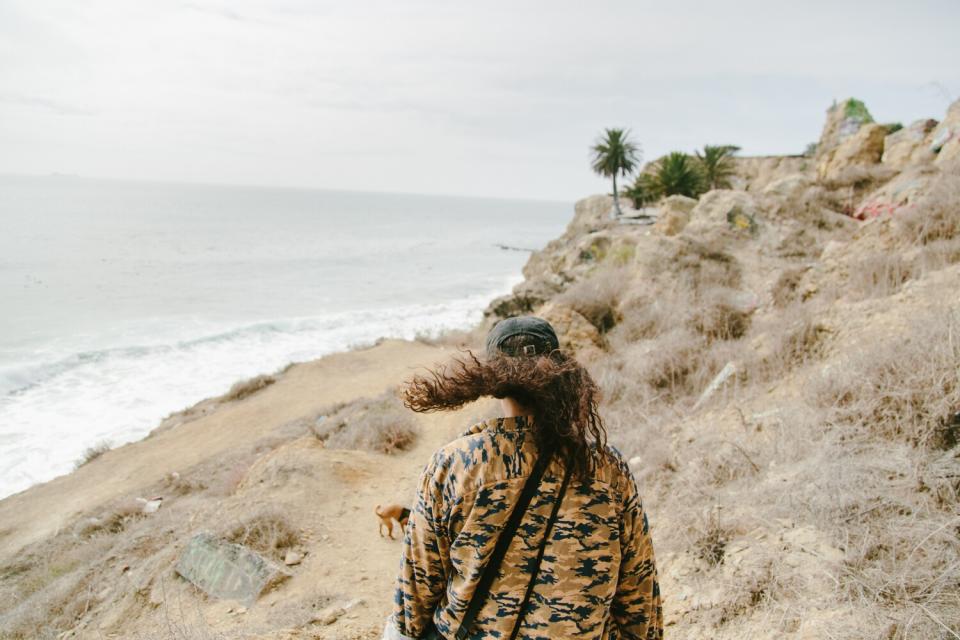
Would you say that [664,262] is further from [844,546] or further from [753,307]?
[844,546]

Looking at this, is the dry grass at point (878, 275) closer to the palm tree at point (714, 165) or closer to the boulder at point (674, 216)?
the boulder at point (674, 216)

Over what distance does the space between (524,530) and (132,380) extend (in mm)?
21009

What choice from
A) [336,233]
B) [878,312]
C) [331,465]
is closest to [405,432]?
[331,465]

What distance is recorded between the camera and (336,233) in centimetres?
8225

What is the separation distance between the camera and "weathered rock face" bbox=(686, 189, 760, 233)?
503 inches

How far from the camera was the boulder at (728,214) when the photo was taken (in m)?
12.8

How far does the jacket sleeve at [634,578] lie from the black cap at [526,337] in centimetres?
47

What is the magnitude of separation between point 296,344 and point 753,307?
19.2 metres

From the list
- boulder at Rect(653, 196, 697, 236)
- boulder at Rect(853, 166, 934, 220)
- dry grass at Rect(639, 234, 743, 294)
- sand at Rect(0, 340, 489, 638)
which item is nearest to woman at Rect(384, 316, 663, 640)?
sand at Rect(0, 340, 489, 638)

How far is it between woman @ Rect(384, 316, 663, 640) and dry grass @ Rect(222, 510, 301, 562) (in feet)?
14.0

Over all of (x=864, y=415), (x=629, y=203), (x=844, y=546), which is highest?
(x=629, y=203)

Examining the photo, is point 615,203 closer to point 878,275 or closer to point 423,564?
point 878,275

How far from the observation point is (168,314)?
27703 millimetres

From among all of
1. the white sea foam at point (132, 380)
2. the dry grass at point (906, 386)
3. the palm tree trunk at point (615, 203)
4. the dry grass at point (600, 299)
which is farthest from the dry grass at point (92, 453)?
the palm tree trunk at point (615, 203)
